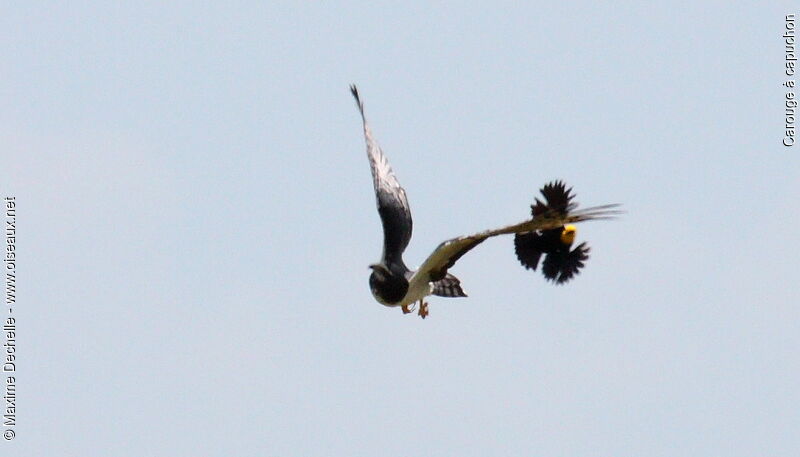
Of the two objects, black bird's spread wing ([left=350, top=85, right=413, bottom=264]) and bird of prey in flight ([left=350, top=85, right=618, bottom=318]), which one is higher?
black bird's spread wing ([left=350, top=85, right=413, bottom=264])

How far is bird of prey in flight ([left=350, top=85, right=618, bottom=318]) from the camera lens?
27188 millimetres

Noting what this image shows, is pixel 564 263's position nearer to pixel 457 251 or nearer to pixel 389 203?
pixel 457 251

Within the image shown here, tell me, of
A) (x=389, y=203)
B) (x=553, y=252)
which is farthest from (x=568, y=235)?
(x=389, y=203)

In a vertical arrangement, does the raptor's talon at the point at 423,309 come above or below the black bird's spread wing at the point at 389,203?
below

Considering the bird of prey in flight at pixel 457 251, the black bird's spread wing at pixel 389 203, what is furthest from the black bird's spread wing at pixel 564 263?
the black bird's spread wing at pixel 389 203

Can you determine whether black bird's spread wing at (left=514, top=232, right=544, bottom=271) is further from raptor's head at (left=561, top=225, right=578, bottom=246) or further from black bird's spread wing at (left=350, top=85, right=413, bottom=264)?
black bird's spread wing at (left=350, top=85, right=413, bottom=264)

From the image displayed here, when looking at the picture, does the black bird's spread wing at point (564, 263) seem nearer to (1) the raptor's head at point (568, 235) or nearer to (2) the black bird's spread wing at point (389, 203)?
(1) the raptor's head at point (568, 235)

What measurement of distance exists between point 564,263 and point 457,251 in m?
1.64

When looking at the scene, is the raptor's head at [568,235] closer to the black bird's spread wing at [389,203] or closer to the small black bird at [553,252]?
the small black bird at [553,252]

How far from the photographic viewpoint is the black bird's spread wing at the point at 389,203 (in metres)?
31.9

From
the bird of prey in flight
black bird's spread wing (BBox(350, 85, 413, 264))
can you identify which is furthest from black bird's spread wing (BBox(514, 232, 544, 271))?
black bird's spread wing (BBox(350, 85, 413, 264))

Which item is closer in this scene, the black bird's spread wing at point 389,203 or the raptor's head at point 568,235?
the raptor's head at point 568,235

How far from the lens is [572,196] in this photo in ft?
93.9

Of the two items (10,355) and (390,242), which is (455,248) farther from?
(10,355)
